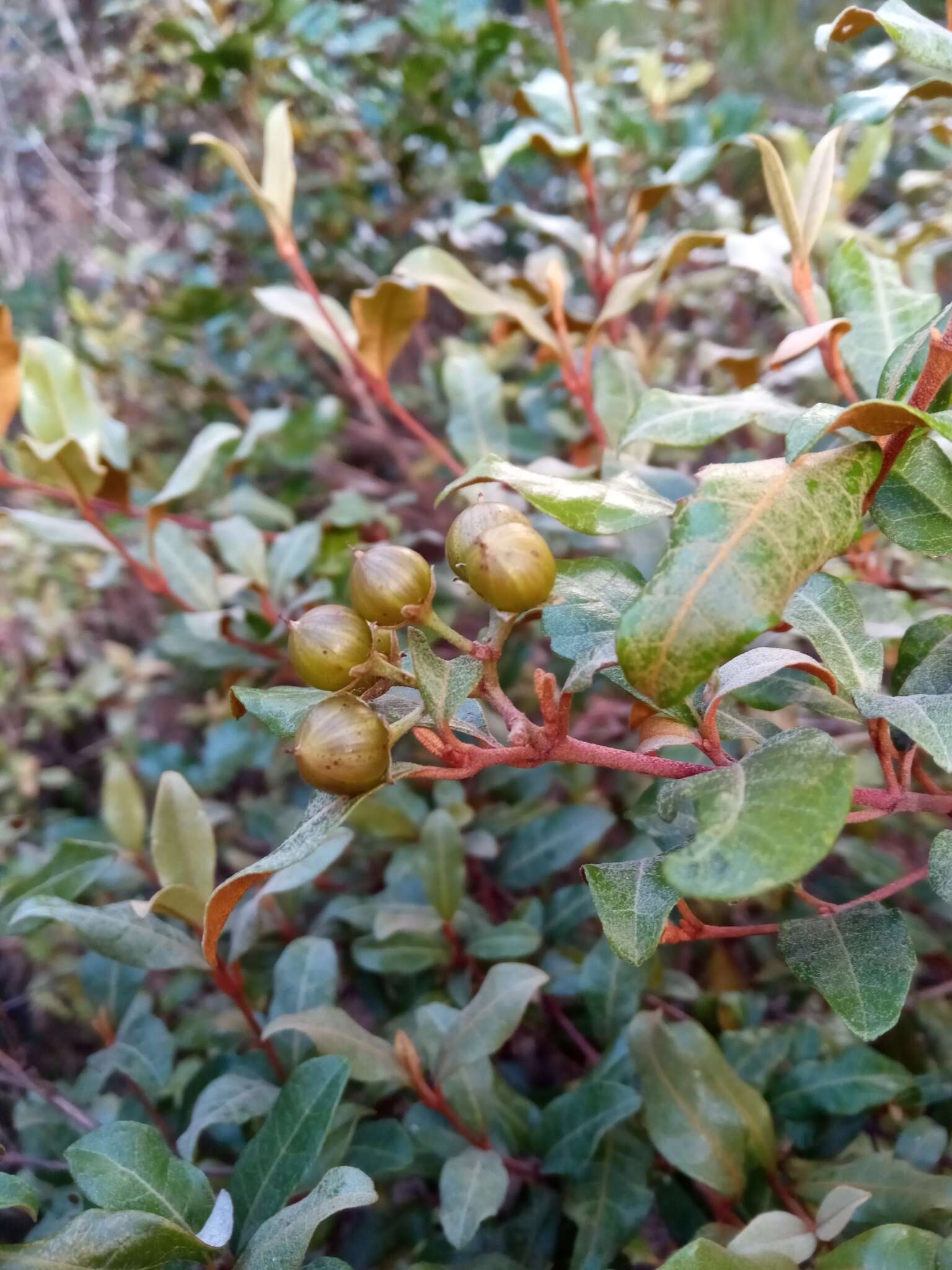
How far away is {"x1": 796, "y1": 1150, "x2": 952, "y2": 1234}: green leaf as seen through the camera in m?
0.64

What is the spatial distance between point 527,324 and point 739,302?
114 centimetres

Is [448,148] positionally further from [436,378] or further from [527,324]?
[527,324]

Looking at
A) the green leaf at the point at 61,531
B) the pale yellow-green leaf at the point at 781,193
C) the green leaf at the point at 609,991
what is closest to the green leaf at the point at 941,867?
the green leaf at the point at 609,991

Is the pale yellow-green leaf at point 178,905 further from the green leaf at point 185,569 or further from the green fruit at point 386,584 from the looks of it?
the green leaf at point 185,569

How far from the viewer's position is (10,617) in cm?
223

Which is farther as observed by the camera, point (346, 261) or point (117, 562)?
point (346, 261)

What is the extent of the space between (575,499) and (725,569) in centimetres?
12

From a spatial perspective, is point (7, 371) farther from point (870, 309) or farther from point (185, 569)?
point (870, 309)

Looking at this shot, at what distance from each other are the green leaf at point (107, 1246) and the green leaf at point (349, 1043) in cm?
20

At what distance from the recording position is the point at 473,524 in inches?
18.1

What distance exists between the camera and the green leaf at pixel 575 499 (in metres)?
0.45

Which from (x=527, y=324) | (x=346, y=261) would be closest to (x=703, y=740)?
(x=527, y=324)

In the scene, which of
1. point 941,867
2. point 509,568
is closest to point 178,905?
point 509,568

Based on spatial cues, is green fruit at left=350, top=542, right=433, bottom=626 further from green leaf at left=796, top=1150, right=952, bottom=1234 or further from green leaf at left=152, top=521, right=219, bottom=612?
green leaf at left=152, top=521, right=219, bottom=612
